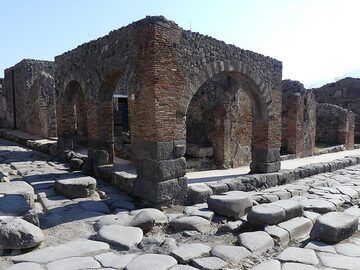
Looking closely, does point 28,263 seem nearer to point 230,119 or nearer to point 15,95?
point 230,119

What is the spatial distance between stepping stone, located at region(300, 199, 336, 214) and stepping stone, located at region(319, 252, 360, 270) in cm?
205

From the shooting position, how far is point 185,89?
711 centimetres

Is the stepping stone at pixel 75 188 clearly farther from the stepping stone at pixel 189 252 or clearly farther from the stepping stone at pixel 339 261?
the stepping stone at pixel 339 261

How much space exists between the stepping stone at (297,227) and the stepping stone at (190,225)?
1241 millimetres


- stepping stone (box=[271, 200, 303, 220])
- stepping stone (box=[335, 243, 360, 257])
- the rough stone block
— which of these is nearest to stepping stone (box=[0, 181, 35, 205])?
the rough stone block

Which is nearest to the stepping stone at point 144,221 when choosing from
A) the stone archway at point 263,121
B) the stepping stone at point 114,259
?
the stepping stone at point 114,259

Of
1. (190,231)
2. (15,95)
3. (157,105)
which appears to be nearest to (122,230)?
(190,231)

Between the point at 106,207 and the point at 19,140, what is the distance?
11314mm

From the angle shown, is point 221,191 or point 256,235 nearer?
point 256,235

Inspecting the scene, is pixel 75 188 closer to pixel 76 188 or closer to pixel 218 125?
pixel 76 188

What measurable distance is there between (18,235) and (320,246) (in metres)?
4.17

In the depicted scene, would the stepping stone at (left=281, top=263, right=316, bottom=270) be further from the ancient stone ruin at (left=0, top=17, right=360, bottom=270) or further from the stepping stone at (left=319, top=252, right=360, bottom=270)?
the stepping stone at (left=319, top=252, right=360, bottom=270)

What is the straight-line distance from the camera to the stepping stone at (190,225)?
216 inches

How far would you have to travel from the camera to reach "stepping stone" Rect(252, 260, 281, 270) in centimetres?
402
